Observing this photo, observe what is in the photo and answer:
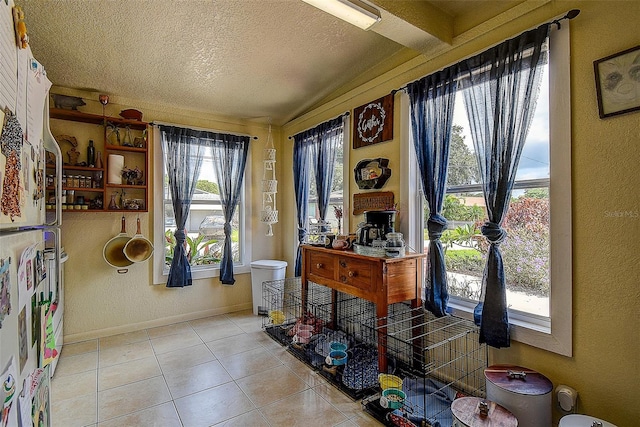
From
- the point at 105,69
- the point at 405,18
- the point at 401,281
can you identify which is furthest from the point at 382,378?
the point at 105,69

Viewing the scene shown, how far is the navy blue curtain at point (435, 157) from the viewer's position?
216cm

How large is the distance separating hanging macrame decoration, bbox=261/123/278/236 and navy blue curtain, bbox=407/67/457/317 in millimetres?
2079

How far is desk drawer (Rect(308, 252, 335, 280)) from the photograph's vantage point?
8.77 feet

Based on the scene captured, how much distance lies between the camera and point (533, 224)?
1854 millimetres

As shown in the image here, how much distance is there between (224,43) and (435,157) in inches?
69.5

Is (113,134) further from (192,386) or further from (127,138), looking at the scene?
(192,386)

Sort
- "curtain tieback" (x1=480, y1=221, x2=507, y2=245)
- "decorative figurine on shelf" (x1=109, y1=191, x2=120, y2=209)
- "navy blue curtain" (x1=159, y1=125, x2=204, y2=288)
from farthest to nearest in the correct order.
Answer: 1. "navy blue curtain" (x1=159, y1=125, x2=204, y2=288)
2. "decorative figurine on shelf" (x1=109, y1=191, x2=120, y2=209)
3. "curtain tieback" (x1=480, y1=221, x2=507, y2=245)

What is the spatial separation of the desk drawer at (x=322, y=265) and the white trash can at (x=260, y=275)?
2.86ft

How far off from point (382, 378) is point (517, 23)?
7.74 feet

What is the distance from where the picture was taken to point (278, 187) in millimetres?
4352

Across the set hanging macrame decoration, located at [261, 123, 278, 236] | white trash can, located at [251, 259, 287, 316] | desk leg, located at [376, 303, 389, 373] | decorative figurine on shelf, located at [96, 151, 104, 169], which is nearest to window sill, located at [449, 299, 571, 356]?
desk leg, located at [376, 303, 389, 373]

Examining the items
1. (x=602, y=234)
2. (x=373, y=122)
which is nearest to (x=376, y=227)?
(x=373, y=122)

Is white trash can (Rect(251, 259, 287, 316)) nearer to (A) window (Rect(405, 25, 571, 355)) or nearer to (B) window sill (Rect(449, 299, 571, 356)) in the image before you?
(A) window (Rect(405, 25, 571, 355))

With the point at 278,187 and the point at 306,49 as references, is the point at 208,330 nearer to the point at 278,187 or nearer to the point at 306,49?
the point at 278,187
